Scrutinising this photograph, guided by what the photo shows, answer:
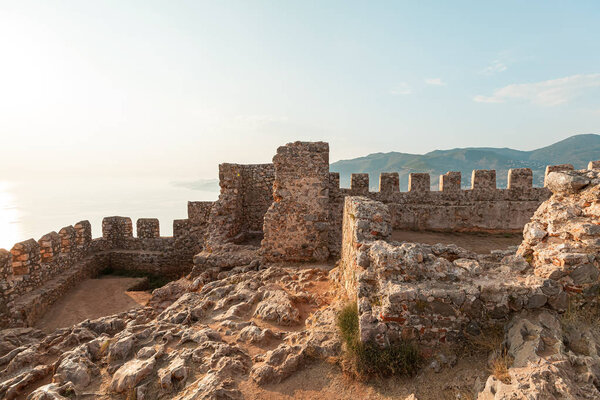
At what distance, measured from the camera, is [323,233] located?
9469 millimetres

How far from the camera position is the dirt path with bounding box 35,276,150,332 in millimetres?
9578

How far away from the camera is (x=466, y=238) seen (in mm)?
12438

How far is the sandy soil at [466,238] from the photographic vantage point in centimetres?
1155

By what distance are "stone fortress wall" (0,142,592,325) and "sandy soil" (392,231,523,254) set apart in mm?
307

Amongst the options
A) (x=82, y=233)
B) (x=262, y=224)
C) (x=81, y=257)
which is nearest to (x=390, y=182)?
(x=262, y=224)

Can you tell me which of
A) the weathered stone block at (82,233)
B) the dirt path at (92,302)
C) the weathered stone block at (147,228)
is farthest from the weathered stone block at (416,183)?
the weathered stone block at (82,233)

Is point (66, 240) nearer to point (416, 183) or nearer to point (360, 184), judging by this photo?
point (360, 184)

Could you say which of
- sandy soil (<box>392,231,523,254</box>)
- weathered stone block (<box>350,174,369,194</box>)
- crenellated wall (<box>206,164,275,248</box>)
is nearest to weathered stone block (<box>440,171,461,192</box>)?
sandy soil (<box>392,231,523,254</box>)

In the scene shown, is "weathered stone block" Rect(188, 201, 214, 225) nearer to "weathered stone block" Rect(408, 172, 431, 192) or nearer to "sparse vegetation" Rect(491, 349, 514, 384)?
"weathered stone block" Rect(408, 172, 431, 192)

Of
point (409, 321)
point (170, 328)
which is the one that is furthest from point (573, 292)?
point (170, 328)

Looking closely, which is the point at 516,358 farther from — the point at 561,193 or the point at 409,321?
the point at 561,193

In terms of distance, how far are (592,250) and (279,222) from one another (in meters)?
7.08

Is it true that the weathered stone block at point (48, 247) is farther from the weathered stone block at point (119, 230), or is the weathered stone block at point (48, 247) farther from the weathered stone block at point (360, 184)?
the weathered stone block at point (360, 184)

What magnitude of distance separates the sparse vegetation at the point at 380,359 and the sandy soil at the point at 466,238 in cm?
822
